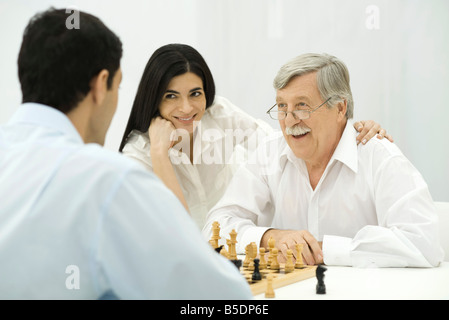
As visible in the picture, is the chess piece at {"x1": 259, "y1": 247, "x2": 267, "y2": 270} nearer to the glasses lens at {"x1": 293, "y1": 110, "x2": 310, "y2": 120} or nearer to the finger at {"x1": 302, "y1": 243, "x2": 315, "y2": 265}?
the finger at {"x1": 302, "y1": 243, "x2": 315, "y2": 265}

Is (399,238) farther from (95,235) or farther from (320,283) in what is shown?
(95,235)

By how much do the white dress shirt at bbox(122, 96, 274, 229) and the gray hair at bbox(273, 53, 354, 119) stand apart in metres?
0.80

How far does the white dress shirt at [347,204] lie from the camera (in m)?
2.27

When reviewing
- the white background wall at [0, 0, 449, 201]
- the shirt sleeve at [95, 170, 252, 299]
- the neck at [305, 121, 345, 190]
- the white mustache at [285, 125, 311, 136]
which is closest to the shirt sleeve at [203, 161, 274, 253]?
the neck at [305, 121, 345, 190]

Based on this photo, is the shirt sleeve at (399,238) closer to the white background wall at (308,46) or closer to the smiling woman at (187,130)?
the smiling woman at (187,130)

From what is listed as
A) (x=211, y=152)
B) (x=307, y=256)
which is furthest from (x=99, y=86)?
(x=211, y=152)

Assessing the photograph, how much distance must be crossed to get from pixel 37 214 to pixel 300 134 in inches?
66.7

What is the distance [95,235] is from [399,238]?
4.87 ft

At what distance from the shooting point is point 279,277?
197 centimetres

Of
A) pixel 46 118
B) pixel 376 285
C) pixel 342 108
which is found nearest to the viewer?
pixel 46 118

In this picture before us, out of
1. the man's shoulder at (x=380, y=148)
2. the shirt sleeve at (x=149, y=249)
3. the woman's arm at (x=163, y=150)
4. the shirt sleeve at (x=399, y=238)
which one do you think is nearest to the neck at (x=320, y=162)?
A: the man's shoulder at (x=380, y=148)

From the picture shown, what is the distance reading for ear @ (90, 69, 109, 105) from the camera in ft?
4.61

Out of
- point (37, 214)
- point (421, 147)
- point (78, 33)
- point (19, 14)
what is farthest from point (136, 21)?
point (37, 214)

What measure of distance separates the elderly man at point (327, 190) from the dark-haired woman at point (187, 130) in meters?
0.45
